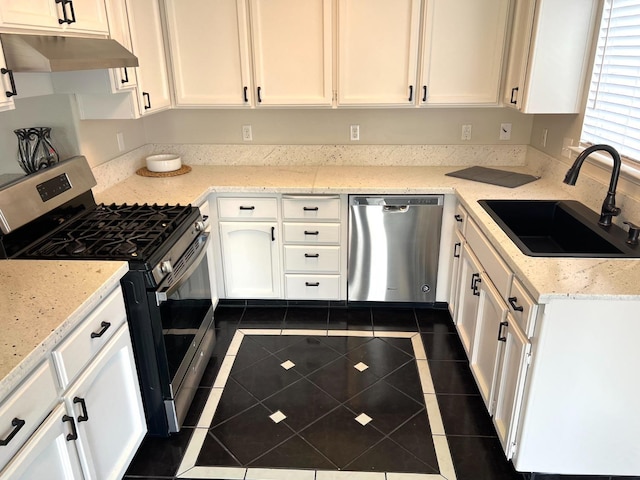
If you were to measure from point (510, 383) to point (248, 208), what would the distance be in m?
1.81

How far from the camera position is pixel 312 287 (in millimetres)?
3223

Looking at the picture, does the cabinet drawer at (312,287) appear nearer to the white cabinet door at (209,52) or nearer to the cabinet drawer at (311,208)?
the cabinet drawer at (311,208)

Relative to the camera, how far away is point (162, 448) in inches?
85.0

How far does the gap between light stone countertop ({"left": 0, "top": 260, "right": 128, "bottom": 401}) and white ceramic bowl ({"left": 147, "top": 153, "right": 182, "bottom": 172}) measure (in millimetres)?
1464

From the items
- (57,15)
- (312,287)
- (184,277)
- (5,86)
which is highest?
(57,15)

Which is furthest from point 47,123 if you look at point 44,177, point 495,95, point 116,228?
point 495,95

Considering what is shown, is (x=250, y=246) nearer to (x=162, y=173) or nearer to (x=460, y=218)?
(x=162, y=173)

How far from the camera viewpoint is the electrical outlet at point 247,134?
11.2 ft

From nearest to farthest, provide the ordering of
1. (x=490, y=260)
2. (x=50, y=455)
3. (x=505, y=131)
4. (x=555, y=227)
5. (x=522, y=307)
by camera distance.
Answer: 1. (x=50, y=455)
2. (x=522, y=307)
3. (x=490, y=260)
4. (x=555, y=227)
5. (x=505, y=131)

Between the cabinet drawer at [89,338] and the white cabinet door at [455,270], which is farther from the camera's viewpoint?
the white cabinet door at [455,270]

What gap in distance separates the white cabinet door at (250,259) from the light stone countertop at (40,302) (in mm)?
1298

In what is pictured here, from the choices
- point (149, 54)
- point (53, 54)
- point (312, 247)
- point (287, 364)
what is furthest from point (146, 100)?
point (287, 364)

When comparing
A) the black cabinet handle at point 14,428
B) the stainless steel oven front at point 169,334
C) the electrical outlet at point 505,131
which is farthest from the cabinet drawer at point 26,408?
the electrical outlet at point 505,131

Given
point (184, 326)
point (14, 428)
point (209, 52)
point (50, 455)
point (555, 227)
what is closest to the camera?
point (14, 428)
